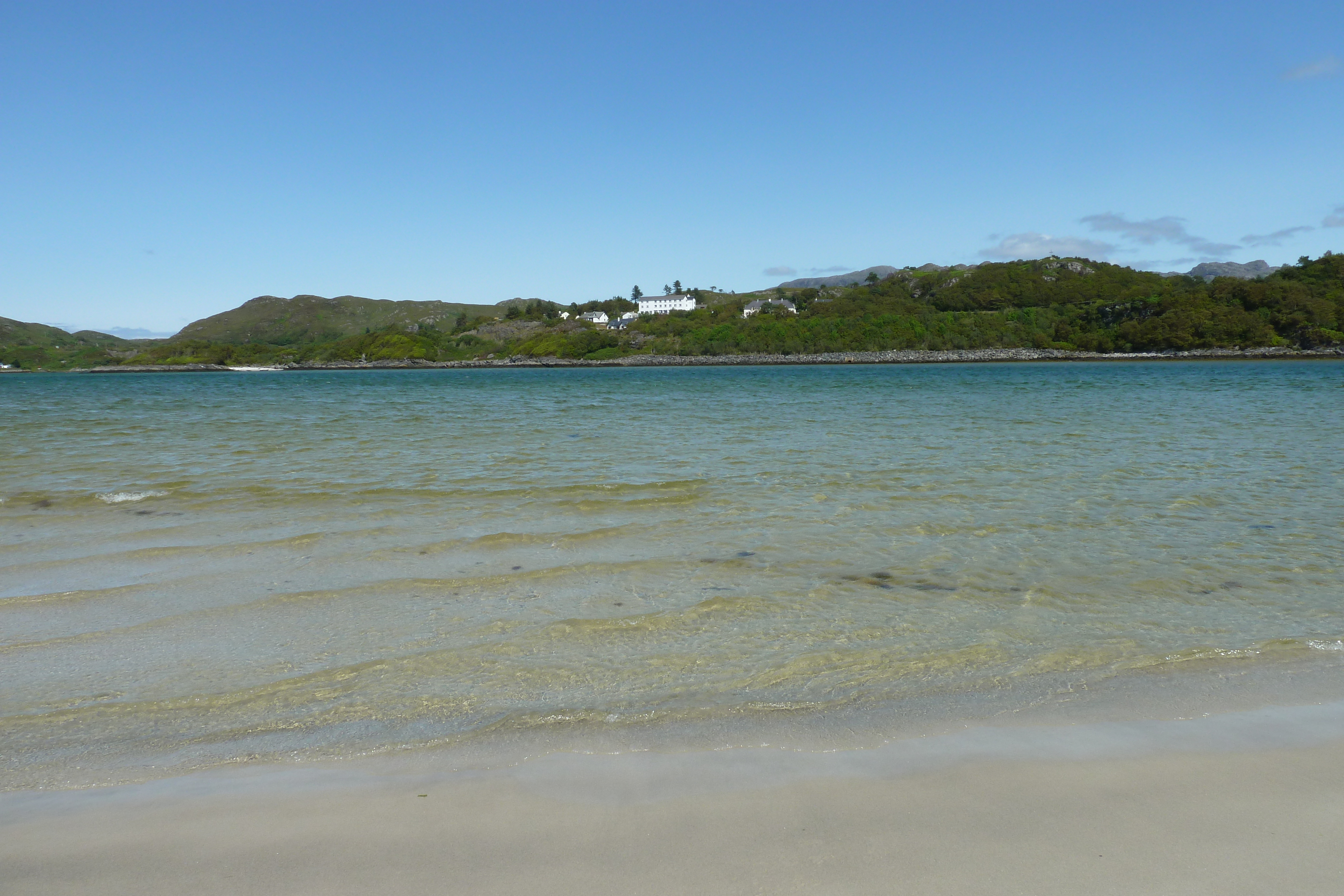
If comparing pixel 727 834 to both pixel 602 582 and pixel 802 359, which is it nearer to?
pixel 602 582

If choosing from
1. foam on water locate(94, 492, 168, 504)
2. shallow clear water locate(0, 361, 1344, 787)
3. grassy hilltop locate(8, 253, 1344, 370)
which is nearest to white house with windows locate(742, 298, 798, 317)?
grassy hilltop locate(8, 253, 1344, 370)

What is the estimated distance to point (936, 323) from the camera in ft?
428

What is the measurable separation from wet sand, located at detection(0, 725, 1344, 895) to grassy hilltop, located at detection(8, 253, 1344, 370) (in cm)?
11283

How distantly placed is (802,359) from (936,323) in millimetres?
23694

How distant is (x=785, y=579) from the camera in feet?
18.1

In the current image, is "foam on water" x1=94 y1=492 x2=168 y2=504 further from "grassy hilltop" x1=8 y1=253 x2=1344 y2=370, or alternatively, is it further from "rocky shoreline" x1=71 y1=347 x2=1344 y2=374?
"grassy hilltop" x1=8 y1=253 x2=1344 y2=370

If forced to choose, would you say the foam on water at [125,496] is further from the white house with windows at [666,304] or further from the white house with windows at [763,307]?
the white house with windows at [666,304]

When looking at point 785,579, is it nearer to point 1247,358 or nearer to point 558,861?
point 558,861

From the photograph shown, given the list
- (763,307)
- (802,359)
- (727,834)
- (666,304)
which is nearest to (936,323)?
(802,359)

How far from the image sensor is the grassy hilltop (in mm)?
100562

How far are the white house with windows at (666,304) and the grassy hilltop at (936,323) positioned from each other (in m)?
3.91

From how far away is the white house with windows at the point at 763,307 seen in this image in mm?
161000

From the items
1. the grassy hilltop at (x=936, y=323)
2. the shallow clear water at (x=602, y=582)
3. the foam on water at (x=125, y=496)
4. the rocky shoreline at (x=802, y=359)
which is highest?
the grassy hilltop at (x=936, y=323)

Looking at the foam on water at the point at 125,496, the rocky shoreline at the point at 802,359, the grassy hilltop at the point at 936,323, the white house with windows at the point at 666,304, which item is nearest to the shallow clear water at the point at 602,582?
the foam on water at the point at 125,496
